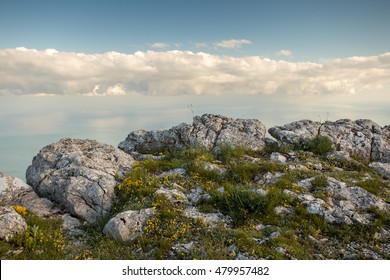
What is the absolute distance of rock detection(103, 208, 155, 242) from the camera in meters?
10.6

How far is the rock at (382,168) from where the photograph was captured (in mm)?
17625

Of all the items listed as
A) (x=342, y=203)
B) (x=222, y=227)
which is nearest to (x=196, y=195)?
(x=222, y=227)

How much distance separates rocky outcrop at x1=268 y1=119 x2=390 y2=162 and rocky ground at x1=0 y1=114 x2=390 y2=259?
57 cm

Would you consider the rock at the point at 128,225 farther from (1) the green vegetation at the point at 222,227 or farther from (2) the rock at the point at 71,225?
(2) the rock at the point at 71,225

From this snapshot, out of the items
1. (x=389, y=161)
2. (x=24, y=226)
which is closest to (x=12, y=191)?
(x=24, y=226)

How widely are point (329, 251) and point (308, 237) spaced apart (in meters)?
0.81

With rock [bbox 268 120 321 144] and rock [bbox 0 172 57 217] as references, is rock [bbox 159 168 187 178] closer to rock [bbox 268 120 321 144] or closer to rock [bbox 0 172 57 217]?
rock [bbox 0 172 57 217]

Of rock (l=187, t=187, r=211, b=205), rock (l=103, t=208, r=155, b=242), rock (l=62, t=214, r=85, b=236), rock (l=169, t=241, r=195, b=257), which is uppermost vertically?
rock (l=187, t=187, r=211, b=205)

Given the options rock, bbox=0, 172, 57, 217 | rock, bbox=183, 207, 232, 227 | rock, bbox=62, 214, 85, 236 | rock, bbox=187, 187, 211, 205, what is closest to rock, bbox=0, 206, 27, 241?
rock, bbox=62, 214, 85, 236

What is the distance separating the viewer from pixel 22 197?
1377cm

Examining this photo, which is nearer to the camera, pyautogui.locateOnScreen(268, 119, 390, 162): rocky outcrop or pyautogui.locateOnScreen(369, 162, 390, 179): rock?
pyautogui.locateOnScreen(369, 162, 390, 179): rock

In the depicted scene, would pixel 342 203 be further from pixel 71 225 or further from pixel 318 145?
pixel 71 225

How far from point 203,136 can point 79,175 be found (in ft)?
28.6

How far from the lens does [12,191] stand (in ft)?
46.4
